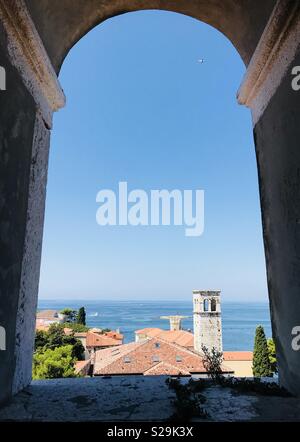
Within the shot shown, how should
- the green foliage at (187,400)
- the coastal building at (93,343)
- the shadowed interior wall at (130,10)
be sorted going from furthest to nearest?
1. the coastal building at (93,343)
2. the shadowed interior wall at (130,10)
3. the green foliage at (187,400)

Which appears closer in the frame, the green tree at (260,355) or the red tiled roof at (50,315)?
the green tree at (260,355)

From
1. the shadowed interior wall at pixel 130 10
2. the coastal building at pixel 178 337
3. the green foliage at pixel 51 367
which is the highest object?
the shadowed interior wall at pixel 130 10

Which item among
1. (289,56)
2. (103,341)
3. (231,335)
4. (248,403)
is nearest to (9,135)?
(289,56)

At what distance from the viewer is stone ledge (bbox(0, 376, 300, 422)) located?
1.67m

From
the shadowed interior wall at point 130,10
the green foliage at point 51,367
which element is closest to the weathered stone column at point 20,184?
the shadowed interior wall at point 130,10

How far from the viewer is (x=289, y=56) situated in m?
2.08

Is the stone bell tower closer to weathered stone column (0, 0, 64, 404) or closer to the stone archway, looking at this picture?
the stone archway

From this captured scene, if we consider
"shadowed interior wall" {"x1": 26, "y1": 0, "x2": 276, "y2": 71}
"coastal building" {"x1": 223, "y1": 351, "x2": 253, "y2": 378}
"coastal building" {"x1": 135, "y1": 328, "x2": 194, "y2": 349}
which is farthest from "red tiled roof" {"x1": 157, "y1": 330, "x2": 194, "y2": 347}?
"shadowed interior wall" {"x1": 26, "y1": 0, "x2": 276, "y2": 71}

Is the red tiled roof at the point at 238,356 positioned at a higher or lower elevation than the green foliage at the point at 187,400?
lower

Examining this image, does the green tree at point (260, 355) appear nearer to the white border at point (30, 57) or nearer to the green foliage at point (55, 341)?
the green foliage at point (55, 341)

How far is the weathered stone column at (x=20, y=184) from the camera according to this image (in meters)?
1.85
